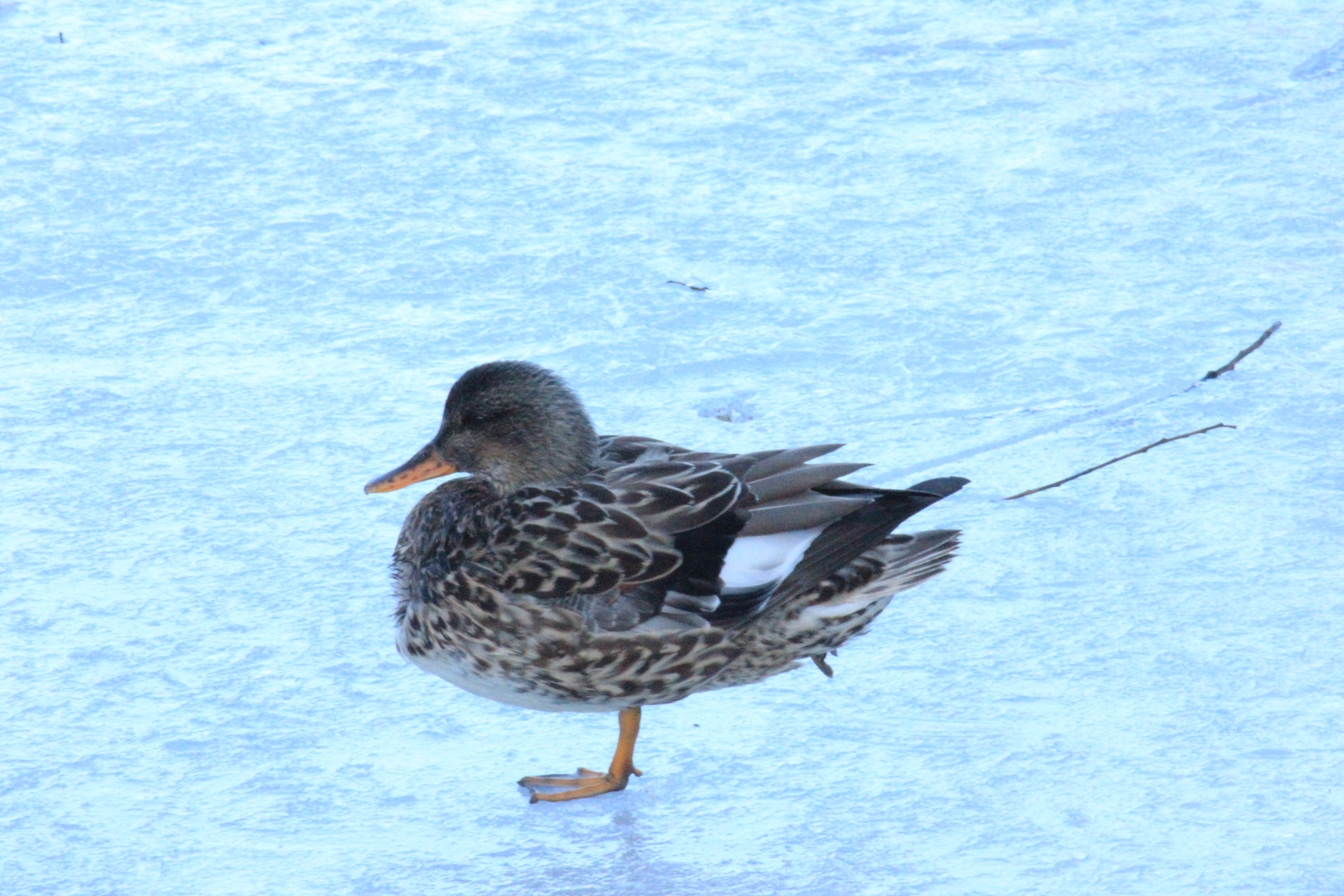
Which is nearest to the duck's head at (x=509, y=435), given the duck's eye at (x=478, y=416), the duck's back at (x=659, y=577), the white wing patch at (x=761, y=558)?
the duck's eye at (x=478, y=416)

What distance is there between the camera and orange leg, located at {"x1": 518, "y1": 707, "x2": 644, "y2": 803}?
3029 mm

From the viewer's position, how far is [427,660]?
3.12 metres

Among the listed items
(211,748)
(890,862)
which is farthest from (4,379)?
(890,862)

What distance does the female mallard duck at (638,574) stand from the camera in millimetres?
2941

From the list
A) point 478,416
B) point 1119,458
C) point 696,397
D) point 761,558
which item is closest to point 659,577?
point 761,558

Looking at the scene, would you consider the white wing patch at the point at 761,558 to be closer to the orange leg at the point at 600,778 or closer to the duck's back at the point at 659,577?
the duck's back at the point at 659,577

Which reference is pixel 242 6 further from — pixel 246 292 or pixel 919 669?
pixel 919 669

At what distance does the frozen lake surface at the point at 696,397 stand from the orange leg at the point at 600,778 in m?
0.06

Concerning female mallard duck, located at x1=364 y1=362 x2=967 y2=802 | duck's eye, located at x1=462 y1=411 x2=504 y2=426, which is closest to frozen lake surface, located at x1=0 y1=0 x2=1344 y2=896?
female mallard duck, located at x1=364 y1=362 x2=967 y2=802

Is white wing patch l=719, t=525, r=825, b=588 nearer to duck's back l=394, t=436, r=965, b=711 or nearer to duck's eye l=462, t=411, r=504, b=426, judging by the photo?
duck's back l=394, t=436, r=965, b=711

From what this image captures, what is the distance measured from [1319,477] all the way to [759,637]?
171 cm

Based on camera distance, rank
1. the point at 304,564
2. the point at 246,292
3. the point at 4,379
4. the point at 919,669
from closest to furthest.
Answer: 1. the point at 919,669
2. the point at 304,564
3. the point at 4,379
4. the point at 246,292

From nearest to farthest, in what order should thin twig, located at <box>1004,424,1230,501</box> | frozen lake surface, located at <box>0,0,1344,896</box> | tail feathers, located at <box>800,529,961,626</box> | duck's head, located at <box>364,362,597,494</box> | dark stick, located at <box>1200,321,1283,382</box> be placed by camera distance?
frozen lake surface, located at <box>0,0,1344,896</box>, tail feathers, located at <box>800,529,961,626</box>, duck's head, located at <box>364,362,597,494</box>, thin twig, located at <box>1004,424,1230,501</box>, dark stick, located at <box>1200,321,1283,382</box>

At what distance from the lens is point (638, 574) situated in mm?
2939
